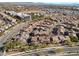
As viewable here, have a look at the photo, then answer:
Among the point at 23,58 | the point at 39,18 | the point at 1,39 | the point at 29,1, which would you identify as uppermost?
the point at 29,1

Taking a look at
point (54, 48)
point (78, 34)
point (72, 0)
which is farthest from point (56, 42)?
point (72, 0)

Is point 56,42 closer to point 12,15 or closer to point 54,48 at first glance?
point 54,48

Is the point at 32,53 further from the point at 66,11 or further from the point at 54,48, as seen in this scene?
the point at 66,11

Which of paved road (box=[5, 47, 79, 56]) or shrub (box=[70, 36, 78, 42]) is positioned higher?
shrub (box=[70, 36, 78, 42])

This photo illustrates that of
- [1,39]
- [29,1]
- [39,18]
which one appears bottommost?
[1,39]

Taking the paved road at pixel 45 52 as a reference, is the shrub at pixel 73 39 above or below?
above

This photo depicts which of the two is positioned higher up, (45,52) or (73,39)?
(73,39)

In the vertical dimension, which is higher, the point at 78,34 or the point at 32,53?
the point at 78,34

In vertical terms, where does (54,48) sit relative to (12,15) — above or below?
below
